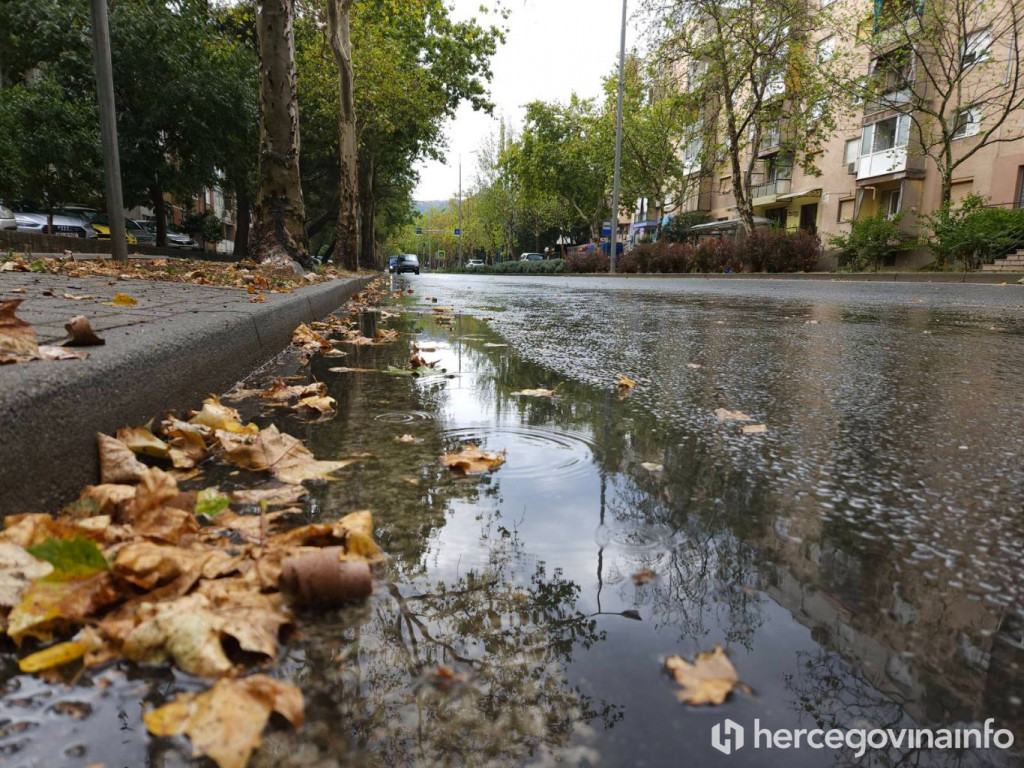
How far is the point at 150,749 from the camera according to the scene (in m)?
0.79

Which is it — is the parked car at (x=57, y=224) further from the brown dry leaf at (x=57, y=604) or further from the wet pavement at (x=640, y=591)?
the brown dry leaf at (x=57, y=604)

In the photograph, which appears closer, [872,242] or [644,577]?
[644,577]

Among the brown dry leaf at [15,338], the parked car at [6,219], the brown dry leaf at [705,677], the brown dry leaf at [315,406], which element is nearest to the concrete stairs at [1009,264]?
the brown dry leaf at [315,406]

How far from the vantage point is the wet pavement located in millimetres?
820

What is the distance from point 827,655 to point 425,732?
58 centimetres

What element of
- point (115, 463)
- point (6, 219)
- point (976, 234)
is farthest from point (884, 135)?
point (115, 463)

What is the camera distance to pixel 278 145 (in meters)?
9.90

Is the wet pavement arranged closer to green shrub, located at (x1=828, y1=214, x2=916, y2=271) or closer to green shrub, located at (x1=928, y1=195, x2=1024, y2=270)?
green shrub, located at (x1=928, y1=195, x2=1024, y2=270)

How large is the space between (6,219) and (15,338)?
2271 centimetres

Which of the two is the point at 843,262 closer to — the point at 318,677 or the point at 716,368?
the point at 716,368

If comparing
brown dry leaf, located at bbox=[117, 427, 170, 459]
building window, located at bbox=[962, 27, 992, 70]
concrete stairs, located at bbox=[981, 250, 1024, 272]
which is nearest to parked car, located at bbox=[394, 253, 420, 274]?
building window, located at bbox=[962, 27, 992, 70]

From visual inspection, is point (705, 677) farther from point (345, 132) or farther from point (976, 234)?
point (976, 234)

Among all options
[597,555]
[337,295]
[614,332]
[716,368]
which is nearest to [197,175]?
[337,295]

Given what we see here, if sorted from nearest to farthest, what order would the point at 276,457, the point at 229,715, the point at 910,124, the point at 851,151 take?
the point at 229,715 → the point at 276,457 → the point at 910,124 → the point at 851,151
